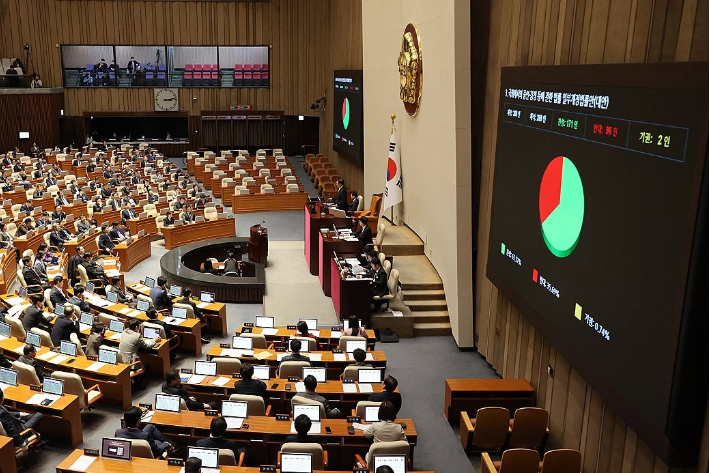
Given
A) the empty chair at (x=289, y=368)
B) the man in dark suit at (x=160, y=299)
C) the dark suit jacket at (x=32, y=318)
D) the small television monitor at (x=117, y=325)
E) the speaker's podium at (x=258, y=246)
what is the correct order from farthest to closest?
the speaker's podium at (x=258, y=246), the man in dark suit at (x=160, y=299), the dark suit jacket at (x=32, y=318), the small television monitor at (x=117, y=325), the empty chair at (x=289, y=368)

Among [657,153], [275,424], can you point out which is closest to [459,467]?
[275,424]

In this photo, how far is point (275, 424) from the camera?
7.75m

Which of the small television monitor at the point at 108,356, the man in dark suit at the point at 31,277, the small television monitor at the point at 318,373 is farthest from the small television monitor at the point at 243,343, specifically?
the man in dark suit at the point at 31,277

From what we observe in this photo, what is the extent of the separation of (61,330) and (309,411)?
4742 mm

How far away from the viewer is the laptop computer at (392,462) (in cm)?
662

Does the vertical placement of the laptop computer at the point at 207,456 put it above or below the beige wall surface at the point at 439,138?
below

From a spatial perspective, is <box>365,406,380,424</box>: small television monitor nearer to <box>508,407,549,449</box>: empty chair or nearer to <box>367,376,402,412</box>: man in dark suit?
<box>367,376,402,412</box>: man in dark suit

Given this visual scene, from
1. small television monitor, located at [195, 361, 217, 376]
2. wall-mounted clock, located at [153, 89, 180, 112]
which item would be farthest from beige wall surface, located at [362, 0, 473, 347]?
wall-mounted clock, located at [153, 89, 180, 112]

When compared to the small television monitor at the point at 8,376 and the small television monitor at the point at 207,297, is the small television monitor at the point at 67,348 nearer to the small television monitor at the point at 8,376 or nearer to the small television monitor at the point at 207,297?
the small television monitor at the point at 8,376

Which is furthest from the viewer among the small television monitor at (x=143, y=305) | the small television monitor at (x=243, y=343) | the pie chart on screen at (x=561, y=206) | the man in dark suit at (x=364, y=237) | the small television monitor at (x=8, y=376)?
the man in dark suit at (x=364, y=237)

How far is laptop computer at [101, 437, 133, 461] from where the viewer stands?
267 inches

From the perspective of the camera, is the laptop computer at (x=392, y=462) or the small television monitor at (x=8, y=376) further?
the small television monitor at (x=8, y=376)

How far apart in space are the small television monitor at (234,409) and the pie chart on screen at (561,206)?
12.6 ft

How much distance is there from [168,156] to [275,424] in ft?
89.3
